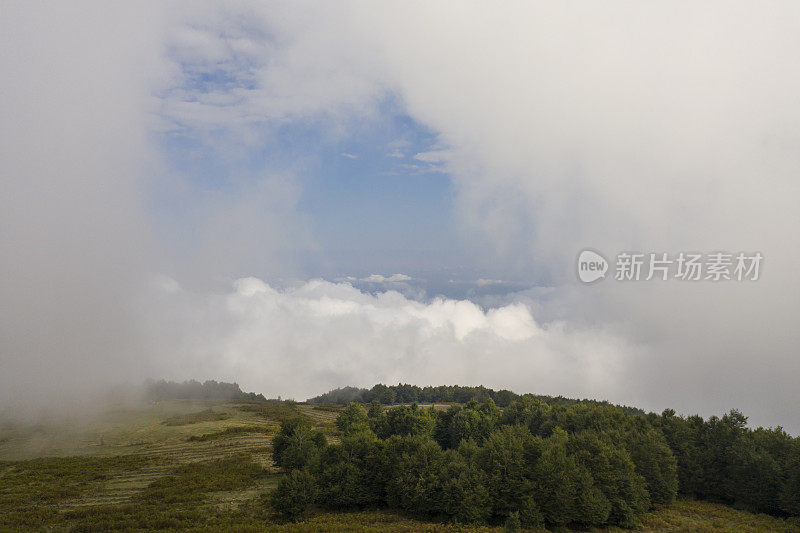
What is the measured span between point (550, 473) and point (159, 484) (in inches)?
2642

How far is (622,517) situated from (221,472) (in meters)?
71.8

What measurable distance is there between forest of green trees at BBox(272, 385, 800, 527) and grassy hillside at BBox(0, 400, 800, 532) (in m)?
3.45

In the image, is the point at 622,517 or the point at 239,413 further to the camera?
the point at 239,413

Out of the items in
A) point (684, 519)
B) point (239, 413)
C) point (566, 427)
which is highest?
point (566, 427)

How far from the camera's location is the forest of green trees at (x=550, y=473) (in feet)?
173

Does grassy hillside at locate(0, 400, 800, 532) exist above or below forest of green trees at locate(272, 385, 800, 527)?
below

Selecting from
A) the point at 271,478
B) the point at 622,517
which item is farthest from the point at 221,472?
the point at 622,517

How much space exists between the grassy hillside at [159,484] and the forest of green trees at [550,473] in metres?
3.45

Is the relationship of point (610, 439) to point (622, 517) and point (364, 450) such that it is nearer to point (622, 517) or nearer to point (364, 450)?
point (622, 517)

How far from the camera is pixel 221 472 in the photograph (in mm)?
76500

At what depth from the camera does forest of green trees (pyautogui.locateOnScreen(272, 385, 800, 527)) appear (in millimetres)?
52812

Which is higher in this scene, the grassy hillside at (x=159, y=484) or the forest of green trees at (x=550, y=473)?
the forest of green trees at (x=550, y=473)

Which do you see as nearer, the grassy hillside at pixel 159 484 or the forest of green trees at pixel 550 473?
the grassy hillside at pixel 159 484

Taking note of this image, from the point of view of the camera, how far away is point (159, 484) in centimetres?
6856
